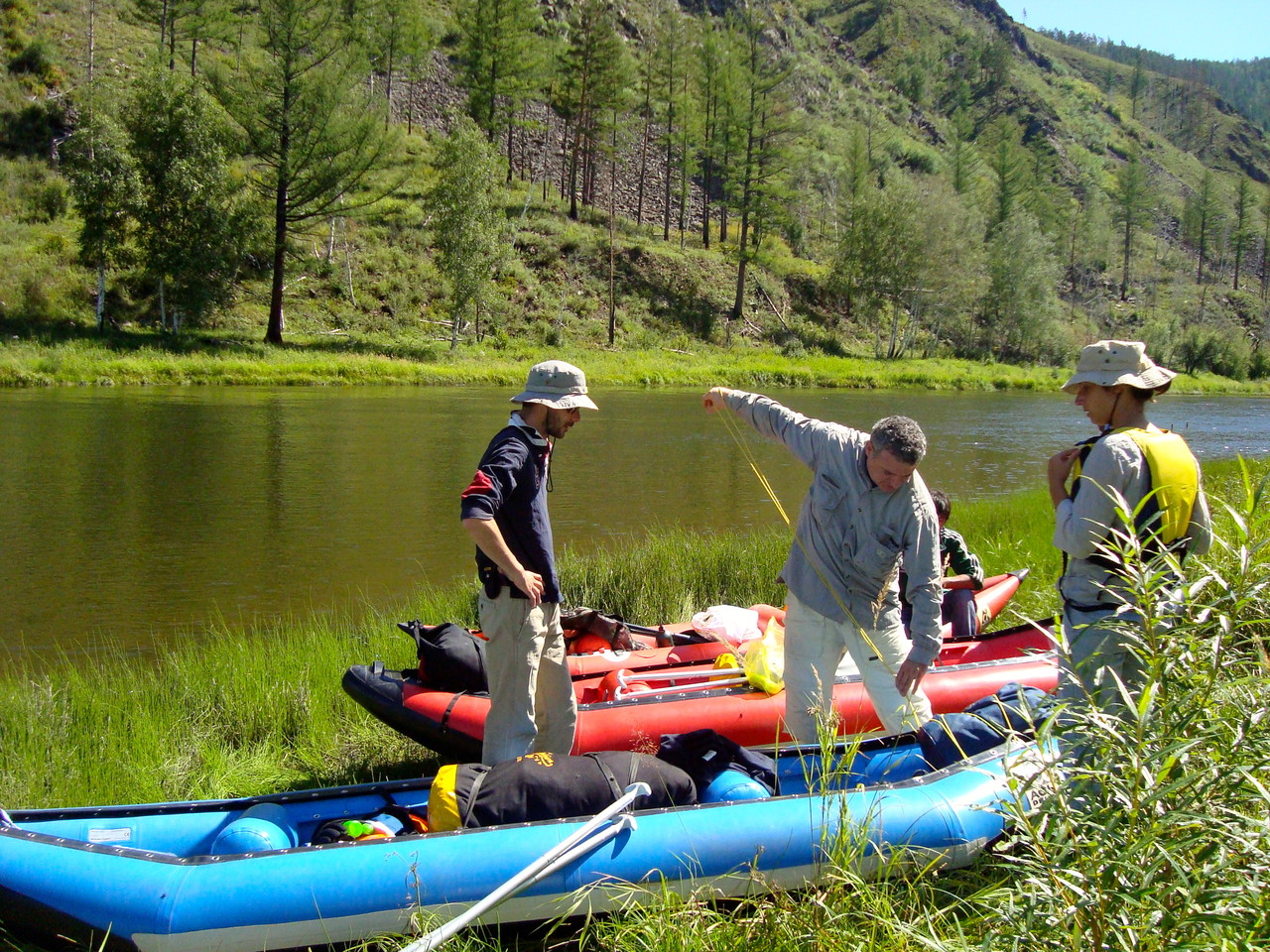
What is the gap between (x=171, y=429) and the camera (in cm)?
1648

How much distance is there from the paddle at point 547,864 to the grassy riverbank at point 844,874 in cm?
16

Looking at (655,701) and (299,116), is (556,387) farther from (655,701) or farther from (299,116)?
(299,116)

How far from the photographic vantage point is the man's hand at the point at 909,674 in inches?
146

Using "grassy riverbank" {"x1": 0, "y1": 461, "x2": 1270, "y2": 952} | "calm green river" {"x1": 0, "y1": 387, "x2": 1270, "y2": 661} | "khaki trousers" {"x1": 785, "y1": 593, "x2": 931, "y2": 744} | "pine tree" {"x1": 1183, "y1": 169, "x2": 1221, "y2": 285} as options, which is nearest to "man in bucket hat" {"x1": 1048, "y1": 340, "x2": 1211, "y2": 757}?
"grassy riverbank" {"x1": 0, "y1": 461, "x2": 1270, "y2": 952}

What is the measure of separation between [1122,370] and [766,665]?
7.93ft

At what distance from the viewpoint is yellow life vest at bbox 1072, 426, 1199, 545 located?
302 cm

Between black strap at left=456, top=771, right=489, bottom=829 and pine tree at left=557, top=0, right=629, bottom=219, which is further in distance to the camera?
pine tree at left=557, top=0, right=629, bottom=219

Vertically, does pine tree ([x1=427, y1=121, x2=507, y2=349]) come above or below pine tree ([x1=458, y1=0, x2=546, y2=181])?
below

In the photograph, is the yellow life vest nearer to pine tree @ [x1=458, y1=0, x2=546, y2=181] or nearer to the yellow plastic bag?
the yellow plastic bag

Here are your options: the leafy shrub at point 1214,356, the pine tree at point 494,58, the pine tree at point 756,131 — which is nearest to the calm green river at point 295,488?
the pine tree at point 494,58

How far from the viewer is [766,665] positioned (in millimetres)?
4941

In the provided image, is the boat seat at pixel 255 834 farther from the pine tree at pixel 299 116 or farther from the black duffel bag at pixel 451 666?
the pine tree at pixel 299 116

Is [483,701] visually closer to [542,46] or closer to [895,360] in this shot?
[895,360]

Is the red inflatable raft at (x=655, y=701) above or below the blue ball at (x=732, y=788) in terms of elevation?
below
